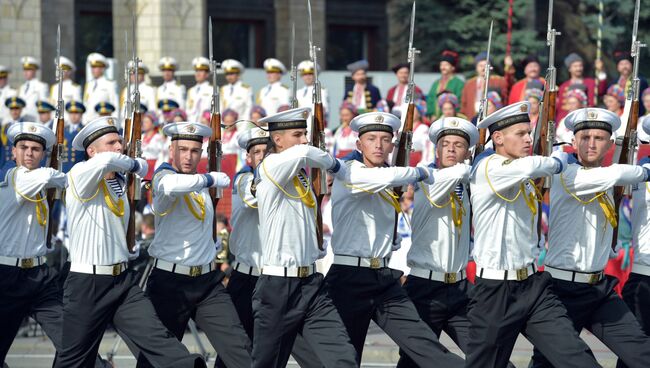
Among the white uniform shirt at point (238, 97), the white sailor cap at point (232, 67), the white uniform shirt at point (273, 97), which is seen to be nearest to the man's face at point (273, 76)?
the white uniform shirt at point (273, 97)

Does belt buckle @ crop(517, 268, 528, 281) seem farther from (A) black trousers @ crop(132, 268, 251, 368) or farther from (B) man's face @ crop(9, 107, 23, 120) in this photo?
(B) man's face @ crop(9, 107, 23, 120)

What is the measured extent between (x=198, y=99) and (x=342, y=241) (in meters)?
10.4

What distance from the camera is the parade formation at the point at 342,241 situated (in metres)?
10.1

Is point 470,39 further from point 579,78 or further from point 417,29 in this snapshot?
point 579,78

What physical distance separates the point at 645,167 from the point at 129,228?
12.2 ft

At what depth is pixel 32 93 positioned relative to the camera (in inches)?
852

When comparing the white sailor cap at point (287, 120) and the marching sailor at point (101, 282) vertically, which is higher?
the white sailor cap at point (287, 120)

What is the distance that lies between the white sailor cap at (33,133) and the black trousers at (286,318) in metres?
2.28

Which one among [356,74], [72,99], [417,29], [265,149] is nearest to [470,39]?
[417,29]

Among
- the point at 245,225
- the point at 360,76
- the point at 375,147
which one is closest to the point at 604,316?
the point at 375,147

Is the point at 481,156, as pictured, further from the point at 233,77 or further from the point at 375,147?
the point at 233,77

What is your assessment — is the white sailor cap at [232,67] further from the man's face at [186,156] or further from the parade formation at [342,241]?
the man's face at [186,156]

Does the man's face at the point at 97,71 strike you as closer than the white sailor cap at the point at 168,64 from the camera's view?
Yes

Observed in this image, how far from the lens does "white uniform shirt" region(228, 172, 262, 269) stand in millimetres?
11297
